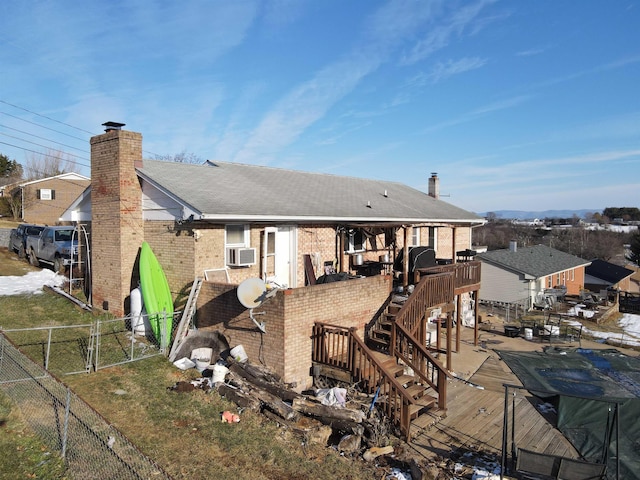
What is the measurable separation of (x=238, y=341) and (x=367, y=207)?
8.71m

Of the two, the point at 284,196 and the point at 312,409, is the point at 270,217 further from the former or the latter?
the point at 312,409

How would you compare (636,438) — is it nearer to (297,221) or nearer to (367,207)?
(297,221)

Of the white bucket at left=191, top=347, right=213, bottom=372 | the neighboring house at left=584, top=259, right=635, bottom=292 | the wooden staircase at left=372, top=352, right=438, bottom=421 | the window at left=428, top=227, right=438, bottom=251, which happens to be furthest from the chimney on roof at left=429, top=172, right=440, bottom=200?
the neighboring house at left=584, top=259, right=635, bottom=292

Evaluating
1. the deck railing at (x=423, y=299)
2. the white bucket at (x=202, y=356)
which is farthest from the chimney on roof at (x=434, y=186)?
the white bucket at (x=202, y=356)

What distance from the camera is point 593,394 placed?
40.4ft

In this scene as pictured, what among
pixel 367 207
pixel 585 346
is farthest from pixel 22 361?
pixel 585 346

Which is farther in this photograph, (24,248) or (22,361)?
(24,248)

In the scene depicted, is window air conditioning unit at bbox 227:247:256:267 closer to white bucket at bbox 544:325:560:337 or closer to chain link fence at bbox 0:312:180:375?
chain link fence at bbox 0:312:180:375

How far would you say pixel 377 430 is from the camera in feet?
30.3

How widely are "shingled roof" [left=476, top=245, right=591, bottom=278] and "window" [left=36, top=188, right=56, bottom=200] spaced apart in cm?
3417

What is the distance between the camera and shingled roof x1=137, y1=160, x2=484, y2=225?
12562mm

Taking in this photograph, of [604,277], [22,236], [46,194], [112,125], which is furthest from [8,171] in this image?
[604,277]

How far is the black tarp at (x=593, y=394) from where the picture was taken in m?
8.75

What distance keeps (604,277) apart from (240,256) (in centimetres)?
4533
